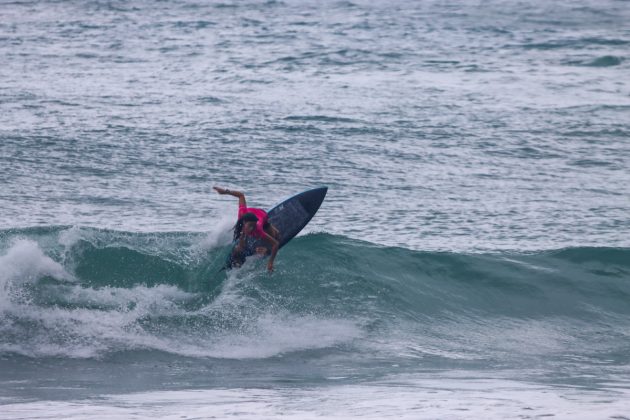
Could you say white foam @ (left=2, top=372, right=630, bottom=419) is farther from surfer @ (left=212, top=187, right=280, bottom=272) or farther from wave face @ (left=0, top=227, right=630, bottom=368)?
surfer @ (left=212, top=187, right=280, bottom=272)

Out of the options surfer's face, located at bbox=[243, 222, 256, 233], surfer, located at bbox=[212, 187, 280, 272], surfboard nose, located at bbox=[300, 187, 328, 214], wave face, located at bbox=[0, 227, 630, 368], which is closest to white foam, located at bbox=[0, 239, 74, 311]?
wave face, located at bbox=[0, 227, 630, 368]

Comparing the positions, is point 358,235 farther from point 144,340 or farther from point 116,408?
point 116,408

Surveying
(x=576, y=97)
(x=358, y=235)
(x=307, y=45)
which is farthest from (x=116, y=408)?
(x=307, y=45)

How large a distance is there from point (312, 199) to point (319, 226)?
5.07 ft

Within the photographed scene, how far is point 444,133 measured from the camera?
20.3 metres

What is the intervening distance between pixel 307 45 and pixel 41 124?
10029 millimetres

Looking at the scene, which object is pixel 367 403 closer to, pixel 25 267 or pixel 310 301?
pixel 310 301

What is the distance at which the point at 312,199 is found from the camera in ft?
46.2

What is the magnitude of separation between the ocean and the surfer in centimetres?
47

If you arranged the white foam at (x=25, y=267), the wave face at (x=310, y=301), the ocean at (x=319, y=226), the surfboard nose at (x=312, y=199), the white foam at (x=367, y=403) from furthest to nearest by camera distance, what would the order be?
the surfboard nose at (x=312, y=199) < the white foam at (x=25, y=267) < the wave face at (x=310, y=301) < the ocean at (x=319, y=226) < the white foam at (x=367, y=403)

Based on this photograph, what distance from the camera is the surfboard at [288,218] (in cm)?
1338

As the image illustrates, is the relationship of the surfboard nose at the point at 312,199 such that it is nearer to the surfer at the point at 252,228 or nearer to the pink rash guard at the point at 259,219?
the surfer at the point at 252,228

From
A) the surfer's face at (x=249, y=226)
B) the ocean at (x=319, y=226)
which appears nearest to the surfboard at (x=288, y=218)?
the ocean at (x=319, y=226)

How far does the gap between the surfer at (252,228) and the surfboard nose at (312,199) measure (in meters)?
0.85
